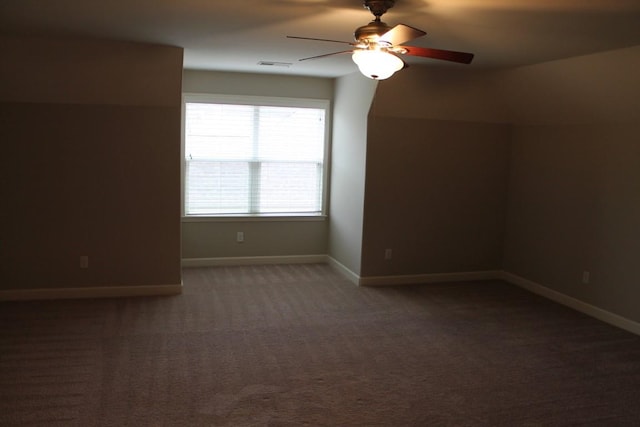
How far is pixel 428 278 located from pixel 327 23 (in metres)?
3.36

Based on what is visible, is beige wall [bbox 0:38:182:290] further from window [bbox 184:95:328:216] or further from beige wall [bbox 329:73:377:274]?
beige wall [bbox 329:73:377:274]

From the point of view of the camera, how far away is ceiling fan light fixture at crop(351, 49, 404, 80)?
117 inches

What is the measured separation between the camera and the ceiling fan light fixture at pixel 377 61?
117 inches

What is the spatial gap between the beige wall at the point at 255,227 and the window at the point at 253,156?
11 centimetres

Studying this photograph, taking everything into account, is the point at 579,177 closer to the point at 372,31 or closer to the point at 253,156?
the point at 372,31

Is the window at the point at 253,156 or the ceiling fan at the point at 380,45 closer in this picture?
the ceiling fan at the point at 380,45

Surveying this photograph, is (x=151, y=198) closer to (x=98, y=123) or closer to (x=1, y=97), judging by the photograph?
(x=98, y=123)

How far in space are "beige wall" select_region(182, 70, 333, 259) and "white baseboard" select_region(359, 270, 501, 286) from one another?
1.16m

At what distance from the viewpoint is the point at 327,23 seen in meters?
3.46

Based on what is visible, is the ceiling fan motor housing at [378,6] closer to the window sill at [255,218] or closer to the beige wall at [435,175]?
the beige wall at [435,175]

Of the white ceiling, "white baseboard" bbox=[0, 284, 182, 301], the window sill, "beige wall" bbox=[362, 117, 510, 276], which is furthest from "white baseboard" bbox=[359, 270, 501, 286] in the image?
the white ceiling

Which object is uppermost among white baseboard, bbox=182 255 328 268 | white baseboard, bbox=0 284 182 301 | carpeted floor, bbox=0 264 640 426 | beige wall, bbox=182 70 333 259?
beige wall, bbox=182 70 333 259

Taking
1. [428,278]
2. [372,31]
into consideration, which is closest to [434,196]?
[428,278]

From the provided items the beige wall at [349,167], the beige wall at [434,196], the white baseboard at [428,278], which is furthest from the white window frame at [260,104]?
the white baseboard at [428,278]
